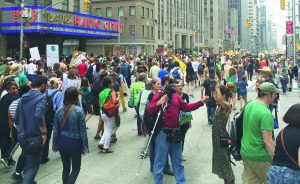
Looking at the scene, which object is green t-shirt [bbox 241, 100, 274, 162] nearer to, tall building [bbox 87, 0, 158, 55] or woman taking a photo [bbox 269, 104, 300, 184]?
woman taking a photo [bbox 269, 104, 300, 184]

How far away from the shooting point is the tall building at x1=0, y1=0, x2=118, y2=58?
33344 mm

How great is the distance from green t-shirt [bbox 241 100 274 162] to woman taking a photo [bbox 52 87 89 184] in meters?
2.34

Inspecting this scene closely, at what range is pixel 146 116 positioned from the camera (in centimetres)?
660

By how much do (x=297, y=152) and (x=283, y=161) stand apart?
0.59 feet

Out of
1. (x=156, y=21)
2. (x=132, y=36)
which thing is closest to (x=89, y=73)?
(x=132, y=36)

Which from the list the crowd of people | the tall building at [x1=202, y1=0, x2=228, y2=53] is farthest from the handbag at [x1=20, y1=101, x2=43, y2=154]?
the tall building at [x1=202, y1=0, x2=228, y2=53]

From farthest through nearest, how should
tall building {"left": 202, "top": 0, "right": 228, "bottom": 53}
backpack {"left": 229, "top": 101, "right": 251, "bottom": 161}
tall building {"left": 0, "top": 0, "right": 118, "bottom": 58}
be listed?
1. tall building {"left": 202, "top": 0, "right": 228, "bottom": 53}
2. tall building {"left": 0, "top": 0, "right": 118, "bottom": 58}
3. backpack {"left": 229, "top": 101, "right": 251, "bottom": 161}

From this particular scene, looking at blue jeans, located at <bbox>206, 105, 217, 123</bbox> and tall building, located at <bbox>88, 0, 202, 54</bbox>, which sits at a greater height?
tall building, located at <bbox>88, 0, 202, 54</bbox>

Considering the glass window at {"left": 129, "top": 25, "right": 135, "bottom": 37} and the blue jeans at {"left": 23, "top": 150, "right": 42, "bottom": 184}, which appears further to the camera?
the glass window at {"left": 129, "top": 25, "right": 135, "bottom": 37}

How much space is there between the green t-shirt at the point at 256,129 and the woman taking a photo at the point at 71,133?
2337 millimetres

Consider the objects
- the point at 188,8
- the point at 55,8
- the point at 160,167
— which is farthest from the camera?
the point at 188,8

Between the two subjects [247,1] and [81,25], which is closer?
[81,25]

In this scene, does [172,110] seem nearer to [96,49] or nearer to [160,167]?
[160,167]

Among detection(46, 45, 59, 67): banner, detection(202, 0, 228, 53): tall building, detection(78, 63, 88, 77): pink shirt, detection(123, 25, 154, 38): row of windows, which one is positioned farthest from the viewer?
detection(202, 0, 228, 53): tall building
